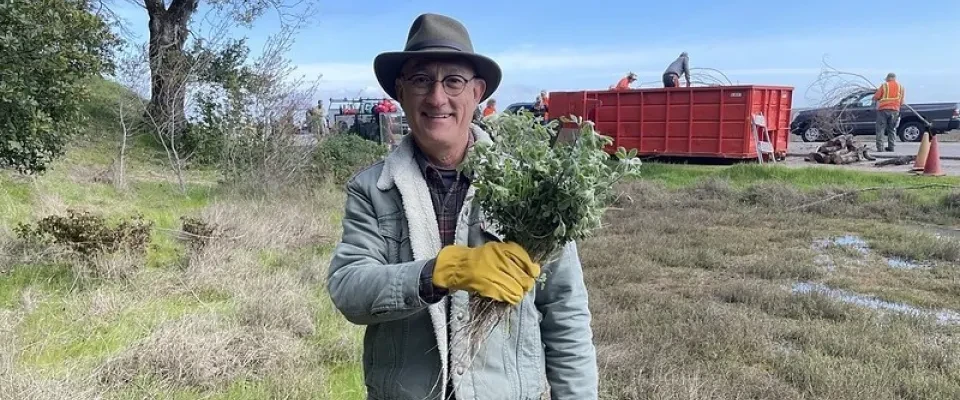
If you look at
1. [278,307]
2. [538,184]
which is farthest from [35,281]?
[538,184]

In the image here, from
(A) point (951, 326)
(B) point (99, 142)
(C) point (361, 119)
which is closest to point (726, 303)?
(A) point (951, 326)

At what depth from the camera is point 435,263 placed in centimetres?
168

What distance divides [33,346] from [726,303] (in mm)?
4624

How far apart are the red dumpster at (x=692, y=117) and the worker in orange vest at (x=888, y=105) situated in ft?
7.95

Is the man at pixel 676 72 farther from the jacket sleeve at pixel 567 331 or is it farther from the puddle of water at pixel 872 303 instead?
the jacket sleeve at pixel 567 331

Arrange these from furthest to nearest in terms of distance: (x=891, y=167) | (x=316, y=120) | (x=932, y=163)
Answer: (x=891, y=167) < (x=932, y=163) < (x=316, y=120)

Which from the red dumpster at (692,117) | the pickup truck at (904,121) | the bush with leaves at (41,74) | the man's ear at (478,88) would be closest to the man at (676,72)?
the red dumpster at (692,117)

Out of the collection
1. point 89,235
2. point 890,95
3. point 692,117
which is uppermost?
point 890,95

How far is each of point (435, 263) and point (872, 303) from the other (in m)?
5.05

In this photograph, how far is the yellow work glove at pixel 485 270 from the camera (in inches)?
65.3

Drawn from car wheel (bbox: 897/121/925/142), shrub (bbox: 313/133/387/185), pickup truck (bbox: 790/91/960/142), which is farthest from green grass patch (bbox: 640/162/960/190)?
car wheel (bbox: 897/121/925/142)

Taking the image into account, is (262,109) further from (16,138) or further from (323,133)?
(16,138)

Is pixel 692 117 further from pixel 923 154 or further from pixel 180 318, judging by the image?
pixel 180 318

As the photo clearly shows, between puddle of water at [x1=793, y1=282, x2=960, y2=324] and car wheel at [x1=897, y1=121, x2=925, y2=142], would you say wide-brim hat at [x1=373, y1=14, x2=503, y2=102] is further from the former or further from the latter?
car wheel at [x1=897, y1=121, x2=925, y2=142]
